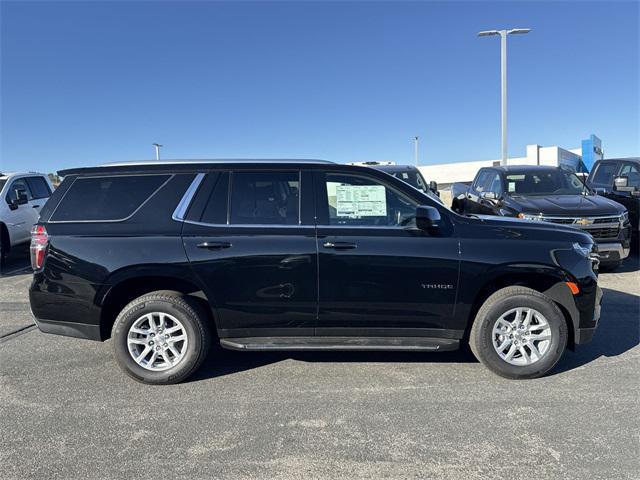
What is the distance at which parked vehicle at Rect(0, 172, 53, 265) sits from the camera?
914cm

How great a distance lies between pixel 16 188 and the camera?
32.1ft

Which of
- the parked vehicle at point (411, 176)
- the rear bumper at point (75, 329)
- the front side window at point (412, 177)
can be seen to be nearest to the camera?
the rear bumper at point (75, 329)

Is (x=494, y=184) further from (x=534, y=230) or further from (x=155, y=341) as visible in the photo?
(x=155, y=341)

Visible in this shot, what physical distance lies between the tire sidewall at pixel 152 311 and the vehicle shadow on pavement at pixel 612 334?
10.3ft

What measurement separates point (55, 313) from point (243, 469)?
2291 millimetres

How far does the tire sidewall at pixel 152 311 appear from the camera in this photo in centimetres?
397

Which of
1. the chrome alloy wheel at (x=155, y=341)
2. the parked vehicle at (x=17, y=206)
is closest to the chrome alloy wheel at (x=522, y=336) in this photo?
the chrome alloy wheel at (x=155, y=341)

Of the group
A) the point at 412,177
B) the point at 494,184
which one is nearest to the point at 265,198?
the point at 494,184

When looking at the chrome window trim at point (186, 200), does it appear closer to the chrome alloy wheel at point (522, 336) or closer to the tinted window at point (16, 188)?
the chrome alloy wheel at point (522, 336)

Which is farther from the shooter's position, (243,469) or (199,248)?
(199,248)

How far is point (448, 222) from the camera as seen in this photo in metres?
4.04

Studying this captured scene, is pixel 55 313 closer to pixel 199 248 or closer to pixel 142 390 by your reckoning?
pixel 142 390

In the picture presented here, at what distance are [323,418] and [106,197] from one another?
2.60 meters

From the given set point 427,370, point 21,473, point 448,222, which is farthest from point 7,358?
point 448,222
